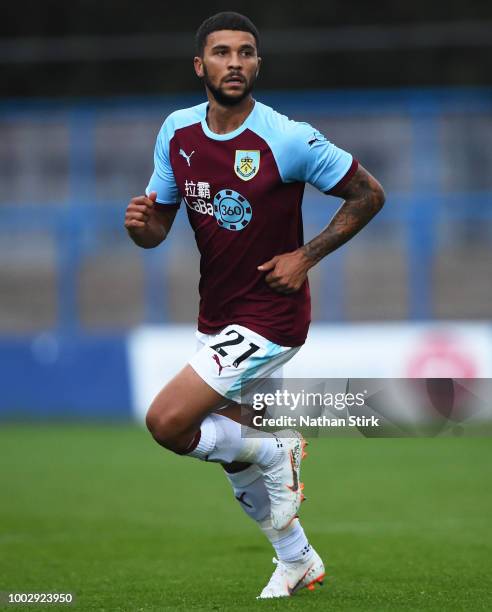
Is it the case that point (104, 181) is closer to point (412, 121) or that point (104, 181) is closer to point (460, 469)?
point (412, 121)

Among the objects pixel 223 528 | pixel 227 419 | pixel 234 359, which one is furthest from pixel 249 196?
pixel 223 528

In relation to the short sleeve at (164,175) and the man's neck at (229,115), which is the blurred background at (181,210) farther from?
the man's neck at (229,115)

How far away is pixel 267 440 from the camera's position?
5.73 m

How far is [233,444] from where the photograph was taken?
5.68 meters

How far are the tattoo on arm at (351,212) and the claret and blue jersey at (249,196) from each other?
0.07 m

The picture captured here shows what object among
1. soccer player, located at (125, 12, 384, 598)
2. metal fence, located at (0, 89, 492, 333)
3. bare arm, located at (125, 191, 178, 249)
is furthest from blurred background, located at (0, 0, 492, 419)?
soccer player, located at (125, 12, 384, 598)

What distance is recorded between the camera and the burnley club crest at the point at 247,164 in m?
5.64

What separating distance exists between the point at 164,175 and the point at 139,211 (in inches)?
10.6

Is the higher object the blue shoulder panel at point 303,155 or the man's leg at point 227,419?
the blue shoulder panel at point 303,155

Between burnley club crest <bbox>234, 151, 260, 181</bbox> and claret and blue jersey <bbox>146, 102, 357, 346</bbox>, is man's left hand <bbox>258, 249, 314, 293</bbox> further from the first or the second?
burnley club crest <bbox>234, 151, 260, 181</bbox>

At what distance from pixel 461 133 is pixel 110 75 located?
19.9 feet

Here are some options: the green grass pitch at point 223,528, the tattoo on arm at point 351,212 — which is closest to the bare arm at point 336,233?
the tattoo on arm at point 351,212

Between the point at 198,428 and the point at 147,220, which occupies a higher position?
the point at 147,220

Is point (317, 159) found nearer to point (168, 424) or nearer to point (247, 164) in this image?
point (247, 164)
